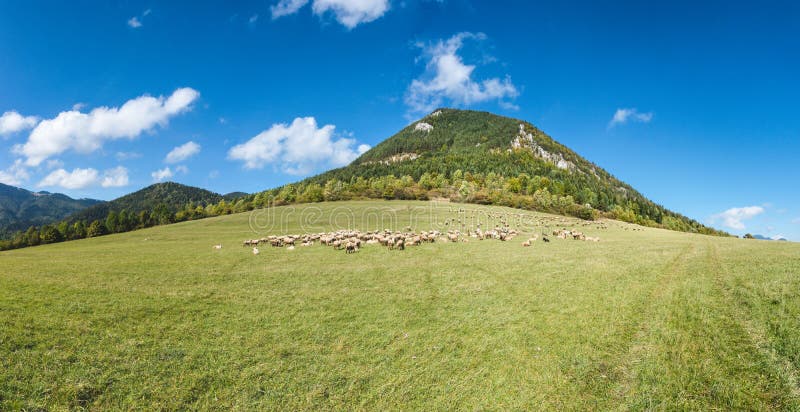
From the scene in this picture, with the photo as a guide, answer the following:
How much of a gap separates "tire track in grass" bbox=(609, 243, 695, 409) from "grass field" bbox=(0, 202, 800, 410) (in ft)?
0.12

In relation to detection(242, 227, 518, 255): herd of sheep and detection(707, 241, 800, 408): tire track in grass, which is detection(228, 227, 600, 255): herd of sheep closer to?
detection(242, 227, 518, 255): herd of sheep

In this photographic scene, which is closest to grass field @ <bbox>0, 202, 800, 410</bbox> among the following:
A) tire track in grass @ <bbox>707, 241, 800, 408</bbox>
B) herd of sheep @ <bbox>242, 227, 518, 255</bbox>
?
tire track in grass @ <bbox>707, 241, 800, 408</bbox>

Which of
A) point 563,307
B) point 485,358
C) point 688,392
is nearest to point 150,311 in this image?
point 485,358

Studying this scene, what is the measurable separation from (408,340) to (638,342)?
546cm

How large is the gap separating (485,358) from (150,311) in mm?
9249

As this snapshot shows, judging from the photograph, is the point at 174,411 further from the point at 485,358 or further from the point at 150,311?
the point at 485,358

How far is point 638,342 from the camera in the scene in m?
7.61

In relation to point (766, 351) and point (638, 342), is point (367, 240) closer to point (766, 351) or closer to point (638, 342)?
point (638, 342)

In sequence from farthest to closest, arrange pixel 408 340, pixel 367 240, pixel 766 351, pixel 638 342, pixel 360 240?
pixel 367 240
pixel 360 240
pixel 408 340
pixel 638 342
pixel 766 351

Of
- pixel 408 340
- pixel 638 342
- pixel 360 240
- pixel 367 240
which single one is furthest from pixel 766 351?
pixel 367 240

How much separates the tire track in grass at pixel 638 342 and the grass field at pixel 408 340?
36mm

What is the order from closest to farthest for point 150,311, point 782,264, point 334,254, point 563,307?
point 150,311 < point 563,307 < point 782,264 < point 334,254

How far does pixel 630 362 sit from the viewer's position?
6961 millimetres

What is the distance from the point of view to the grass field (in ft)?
20.2
